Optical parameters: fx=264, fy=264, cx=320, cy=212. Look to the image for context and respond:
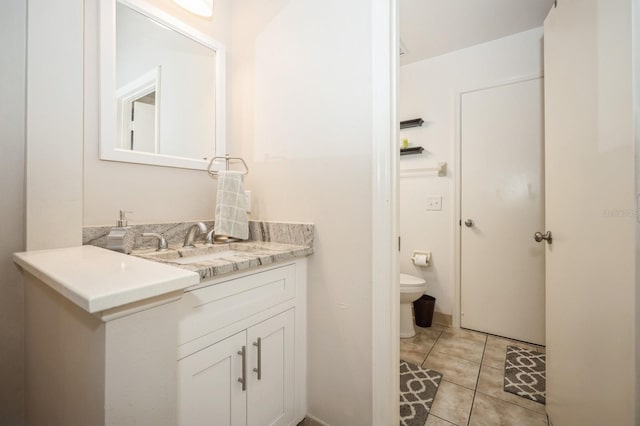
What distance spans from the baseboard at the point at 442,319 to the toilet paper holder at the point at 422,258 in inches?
17.7

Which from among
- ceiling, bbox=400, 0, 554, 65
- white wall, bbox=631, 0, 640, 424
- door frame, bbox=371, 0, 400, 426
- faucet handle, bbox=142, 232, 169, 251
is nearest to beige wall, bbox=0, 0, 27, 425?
faucet handle, bbox=142, 232, 169, 251

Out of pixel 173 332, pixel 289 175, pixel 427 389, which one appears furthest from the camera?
pixel 427 389

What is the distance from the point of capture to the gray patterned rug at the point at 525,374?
1.45 meters

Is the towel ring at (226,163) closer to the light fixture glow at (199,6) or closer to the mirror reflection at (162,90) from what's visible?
the mirror reflection at (162,90)

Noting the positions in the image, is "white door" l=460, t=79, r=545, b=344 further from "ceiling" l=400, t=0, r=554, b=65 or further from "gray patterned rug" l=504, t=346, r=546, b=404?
"ceiling" l=400, t=0, r=554, b=65

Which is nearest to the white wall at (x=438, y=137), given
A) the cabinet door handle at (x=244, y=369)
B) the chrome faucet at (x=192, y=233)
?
the chrome faucet at (x=192, y=233)

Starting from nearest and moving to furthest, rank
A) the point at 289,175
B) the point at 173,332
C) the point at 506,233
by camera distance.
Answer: the point at 173,332, the point at 289,175, the point at 506,233

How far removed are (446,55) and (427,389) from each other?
8.31 ft

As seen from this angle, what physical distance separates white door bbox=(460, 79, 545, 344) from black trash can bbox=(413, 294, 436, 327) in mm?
261

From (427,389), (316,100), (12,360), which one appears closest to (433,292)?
(427,389)

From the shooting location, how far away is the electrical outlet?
2.30 meters

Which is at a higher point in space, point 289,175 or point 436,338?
point 289,175

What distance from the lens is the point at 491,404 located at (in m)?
1.37

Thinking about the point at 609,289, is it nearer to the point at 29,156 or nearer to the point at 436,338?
the point at 436,338
